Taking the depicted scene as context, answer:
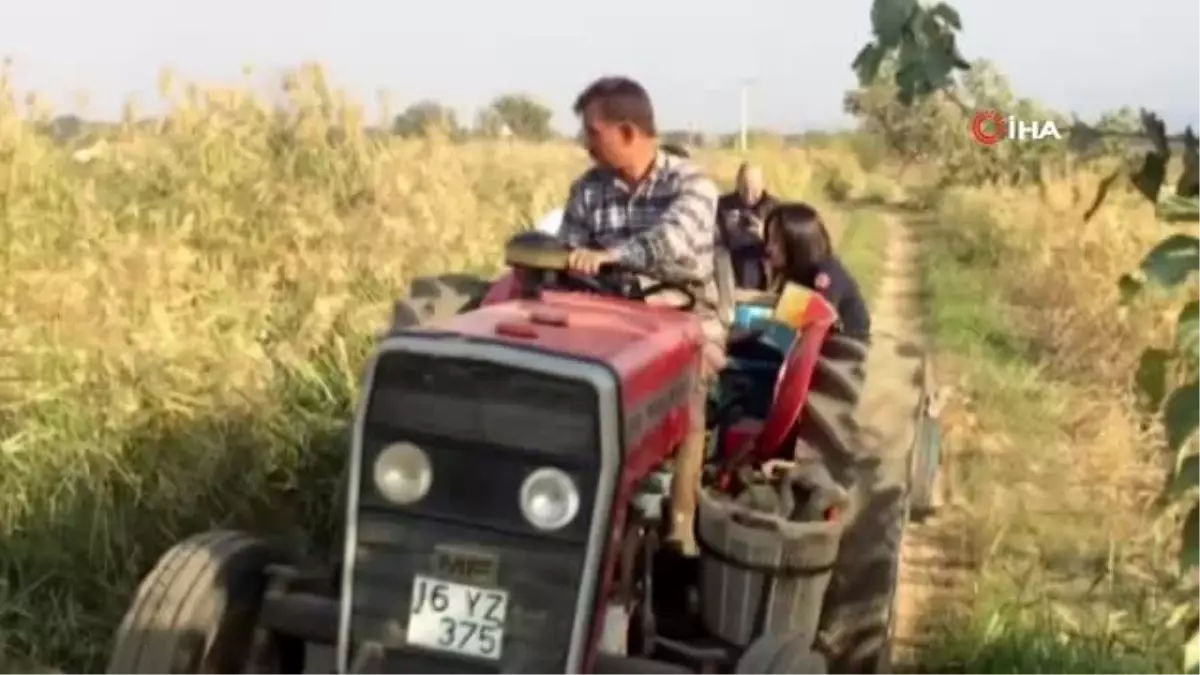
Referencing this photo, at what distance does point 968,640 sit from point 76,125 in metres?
4.53

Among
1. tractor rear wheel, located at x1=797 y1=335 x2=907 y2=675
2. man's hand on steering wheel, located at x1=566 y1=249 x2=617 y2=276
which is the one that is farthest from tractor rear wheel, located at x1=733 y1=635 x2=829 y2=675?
man's hand on steering wheel, located at x1=566 y1=249 x2=617 y2=276

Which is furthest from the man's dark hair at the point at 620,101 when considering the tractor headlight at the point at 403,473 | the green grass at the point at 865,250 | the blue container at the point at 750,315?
the green grass at the point at 865,250

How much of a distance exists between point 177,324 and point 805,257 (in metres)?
3.03

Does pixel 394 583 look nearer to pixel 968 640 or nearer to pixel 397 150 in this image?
pixel 968 640

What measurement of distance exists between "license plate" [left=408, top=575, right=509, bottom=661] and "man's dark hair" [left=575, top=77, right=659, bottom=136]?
5.20 feet

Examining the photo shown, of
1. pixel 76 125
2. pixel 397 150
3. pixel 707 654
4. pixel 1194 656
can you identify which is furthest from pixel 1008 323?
pixel 1194 656

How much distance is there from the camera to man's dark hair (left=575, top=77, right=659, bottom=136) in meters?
4.98

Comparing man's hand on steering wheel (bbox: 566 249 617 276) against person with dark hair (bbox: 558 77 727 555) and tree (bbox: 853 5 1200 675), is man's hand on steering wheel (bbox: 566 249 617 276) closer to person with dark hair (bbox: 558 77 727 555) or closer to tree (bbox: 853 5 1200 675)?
person with dark hair (bbox: 558 77 727 555)

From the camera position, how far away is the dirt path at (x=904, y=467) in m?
5.40

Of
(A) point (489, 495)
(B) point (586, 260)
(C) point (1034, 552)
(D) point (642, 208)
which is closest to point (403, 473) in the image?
(A) point (489, 495)

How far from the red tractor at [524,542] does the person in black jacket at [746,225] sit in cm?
397

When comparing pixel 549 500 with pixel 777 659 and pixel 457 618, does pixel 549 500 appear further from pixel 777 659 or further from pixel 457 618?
pixel 777 659

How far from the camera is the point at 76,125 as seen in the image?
800cm

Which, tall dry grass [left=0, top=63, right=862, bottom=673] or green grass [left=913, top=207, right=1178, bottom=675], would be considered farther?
tall dry grass [left=0, top=63, right=862, bottom=673]
